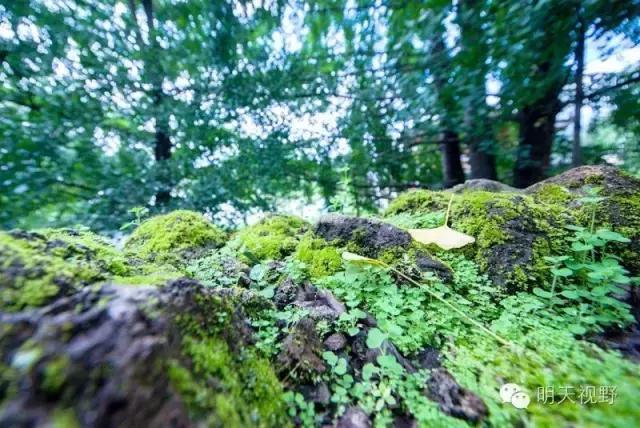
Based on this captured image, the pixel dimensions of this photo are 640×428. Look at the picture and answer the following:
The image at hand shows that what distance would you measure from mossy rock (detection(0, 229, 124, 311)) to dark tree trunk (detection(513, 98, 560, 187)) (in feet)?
15.6

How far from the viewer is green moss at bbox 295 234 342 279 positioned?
2017 millimetres

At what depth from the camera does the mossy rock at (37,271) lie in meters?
0.98

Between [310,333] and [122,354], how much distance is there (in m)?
0.84

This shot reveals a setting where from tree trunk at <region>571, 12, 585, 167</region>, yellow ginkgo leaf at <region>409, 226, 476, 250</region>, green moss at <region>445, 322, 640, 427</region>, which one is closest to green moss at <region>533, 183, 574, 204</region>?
yellow ginkgo leaf at <region>409, 226, 476, 250</region>

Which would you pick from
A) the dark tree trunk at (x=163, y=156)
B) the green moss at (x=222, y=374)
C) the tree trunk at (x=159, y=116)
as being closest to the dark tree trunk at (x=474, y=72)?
the green moss at (x=222, y=374)

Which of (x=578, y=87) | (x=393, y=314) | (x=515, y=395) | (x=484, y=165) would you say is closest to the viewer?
(x=515, y=395)

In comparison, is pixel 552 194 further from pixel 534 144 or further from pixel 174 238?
pixel 174 238

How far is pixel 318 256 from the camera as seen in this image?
2.11 metres

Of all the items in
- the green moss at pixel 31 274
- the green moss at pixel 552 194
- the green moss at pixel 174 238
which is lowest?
the green moss at pixel 552 194

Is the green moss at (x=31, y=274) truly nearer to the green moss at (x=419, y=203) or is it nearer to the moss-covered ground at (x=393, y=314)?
the moss-covered ground at (x=393, y=314)

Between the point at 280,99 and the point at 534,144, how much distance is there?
3.98 m

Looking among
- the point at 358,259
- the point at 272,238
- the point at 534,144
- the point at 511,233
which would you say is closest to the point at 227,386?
the point at 358,259

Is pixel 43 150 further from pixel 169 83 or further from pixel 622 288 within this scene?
pixel 622 288

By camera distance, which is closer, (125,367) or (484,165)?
(125,367)
